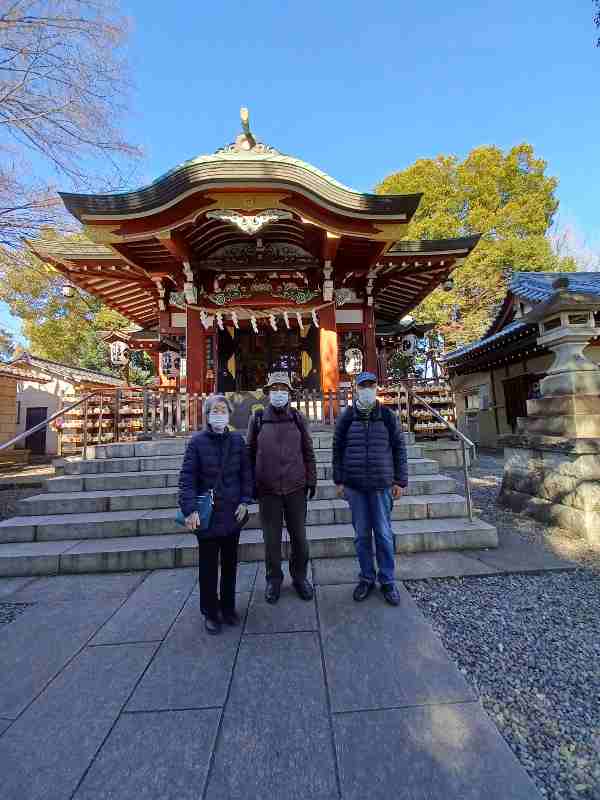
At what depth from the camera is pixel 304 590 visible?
9.96 ft

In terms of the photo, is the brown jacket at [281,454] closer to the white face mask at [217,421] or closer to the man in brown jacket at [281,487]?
the man in brown jacket at [281,487]

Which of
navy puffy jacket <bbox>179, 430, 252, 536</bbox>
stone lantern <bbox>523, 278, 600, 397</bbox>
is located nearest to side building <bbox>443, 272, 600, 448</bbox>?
stone lantern <bbox>523, 278, 600, 397</bbox>

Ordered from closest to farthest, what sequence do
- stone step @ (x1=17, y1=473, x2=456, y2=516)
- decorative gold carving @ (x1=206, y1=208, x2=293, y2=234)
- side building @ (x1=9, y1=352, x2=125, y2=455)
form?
stone step @ (x1=17, y1=473, x2=456, y2=516) → decorative gold carving @ (x1=206, y1=208, x2=293, y2=234) → side building @ (x1=9, y1=352, x2=125, y2=455)

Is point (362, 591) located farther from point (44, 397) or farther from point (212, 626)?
point (44, 397)

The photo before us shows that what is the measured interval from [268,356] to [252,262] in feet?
9.60

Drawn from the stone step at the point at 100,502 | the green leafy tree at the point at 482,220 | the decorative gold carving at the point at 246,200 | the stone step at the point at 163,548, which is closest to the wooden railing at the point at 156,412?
the stone step at the point at 100,502

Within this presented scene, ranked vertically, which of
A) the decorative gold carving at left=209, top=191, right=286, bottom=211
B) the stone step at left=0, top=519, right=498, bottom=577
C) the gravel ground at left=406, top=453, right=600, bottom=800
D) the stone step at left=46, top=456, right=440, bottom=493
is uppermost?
the decorative gold carving at left=209, top=191, right=286, bottom=211

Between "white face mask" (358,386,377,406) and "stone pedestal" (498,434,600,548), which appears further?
"stone pedestal" (498,434,600,548)

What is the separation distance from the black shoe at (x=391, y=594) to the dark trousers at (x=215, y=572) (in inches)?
48.4

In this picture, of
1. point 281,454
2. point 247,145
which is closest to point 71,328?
point 247,145

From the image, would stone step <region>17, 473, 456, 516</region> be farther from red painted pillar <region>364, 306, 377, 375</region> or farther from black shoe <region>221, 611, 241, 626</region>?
red painted pillar <region>364, 306, 377, 375</region>

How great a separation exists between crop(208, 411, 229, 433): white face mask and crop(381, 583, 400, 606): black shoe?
1871mm

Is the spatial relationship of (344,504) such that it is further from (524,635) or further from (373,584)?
(524,635)

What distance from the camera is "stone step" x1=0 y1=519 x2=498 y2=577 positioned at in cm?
381
